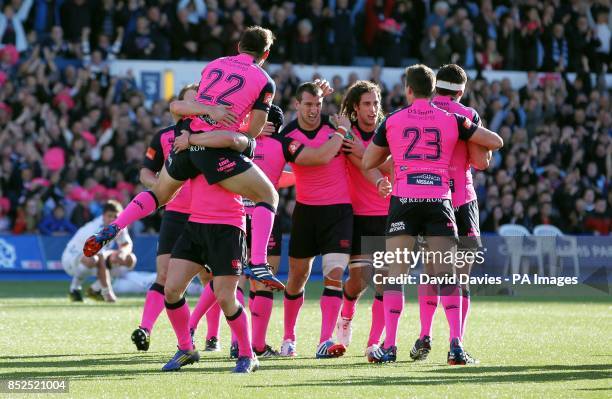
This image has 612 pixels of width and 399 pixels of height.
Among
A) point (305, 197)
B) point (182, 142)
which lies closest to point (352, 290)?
point (305, 197)

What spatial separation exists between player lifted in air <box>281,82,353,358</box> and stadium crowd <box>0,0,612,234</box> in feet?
37.6

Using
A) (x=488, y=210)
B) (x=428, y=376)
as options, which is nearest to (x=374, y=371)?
(x=428, y=376)

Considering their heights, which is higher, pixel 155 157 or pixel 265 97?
pixel 265 97

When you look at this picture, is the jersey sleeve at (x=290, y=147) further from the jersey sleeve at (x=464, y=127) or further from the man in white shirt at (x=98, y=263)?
the man in white shirt at (x=98, y=263)

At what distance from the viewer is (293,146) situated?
11.0 m

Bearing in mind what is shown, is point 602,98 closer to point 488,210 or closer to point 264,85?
point 488,210

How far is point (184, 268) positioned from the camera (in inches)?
363

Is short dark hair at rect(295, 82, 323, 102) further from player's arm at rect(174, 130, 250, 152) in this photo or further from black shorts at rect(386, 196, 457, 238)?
player's arm at rect(174, 130, 250, 152)

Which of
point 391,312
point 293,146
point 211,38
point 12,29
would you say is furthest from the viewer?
point 211,38

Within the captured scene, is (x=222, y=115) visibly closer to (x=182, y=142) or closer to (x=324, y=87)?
(x=182, y=142)

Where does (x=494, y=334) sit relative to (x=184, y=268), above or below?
below

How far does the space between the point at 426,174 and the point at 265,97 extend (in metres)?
1.53

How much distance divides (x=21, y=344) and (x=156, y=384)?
10.7 ft

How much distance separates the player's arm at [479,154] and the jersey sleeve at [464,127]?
0.21 m
